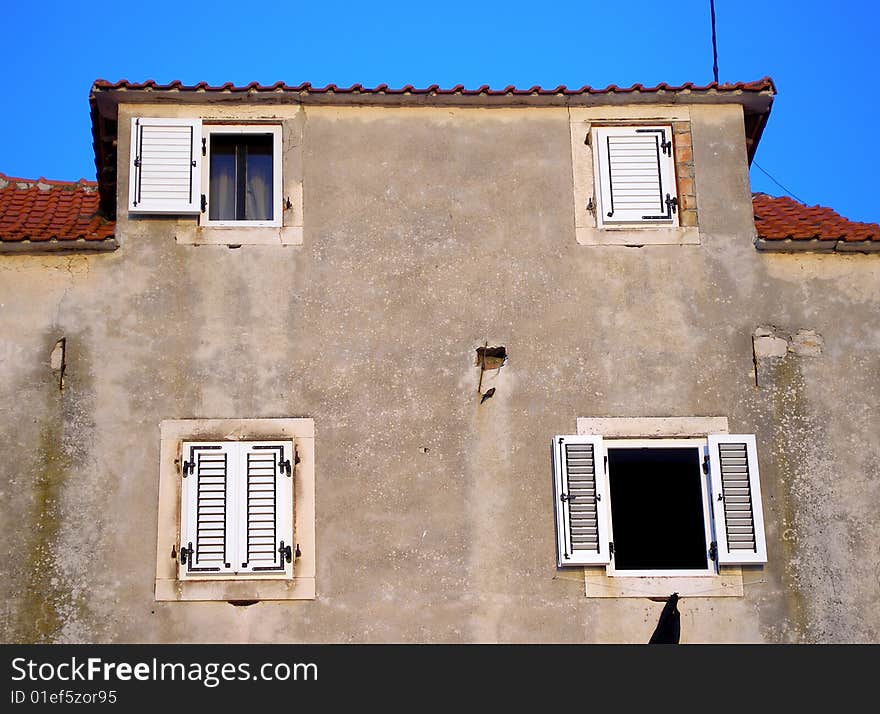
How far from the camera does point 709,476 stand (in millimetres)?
16453

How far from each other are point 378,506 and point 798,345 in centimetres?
474

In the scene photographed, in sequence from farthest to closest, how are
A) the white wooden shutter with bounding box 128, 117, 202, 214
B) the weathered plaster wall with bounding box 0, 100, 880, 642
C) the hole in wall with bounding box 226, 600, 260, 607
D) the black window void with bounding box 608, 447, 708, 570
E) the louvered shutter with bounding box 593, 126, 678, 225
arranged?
the black window void with bounding box 608, 447, 708, 570 → the louvered shutter with bounding box 593, 126, 678, 225 → the white wooden shutter with bounding box 128, 117, 202, 214 → the weathered plaster wall with bounding box 0, 100, 880, 642 → the hole in wall with bounding box 226, 600, 260, 607

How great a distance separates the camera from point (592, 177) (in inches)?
696

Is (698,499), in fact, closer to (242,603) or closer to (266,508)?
(266,508)

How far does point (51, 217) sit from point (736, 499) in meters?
8.16

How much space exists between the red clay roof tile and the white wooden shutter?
6121 millimetres

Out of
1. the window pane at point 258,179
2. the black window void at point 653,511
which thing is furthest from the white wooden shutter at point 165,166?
→ the black window void at point 653,511

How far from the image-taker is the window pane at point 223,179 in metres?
17.5

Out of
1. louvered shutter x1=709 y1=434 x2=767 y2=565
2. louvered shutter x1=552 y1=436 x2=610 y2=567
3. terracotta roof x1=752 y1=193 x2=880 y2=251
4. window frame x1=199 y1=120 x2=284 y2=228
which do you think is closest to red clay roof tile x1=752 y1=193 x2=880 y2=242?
terracotta roof x1=752 y1=193 x2=880 y2=251

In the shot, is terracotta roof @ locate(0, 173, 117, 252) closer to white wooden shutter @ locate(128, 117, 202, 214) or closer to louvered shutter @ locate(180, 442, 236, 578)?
white wooden shutter @ locate(128, 117, 202, 214)

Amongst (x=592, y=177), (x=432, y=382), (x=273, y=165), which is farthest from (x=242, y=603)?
(x=592, y=177)

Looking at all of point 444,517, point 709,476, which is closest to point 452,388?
point 444,517

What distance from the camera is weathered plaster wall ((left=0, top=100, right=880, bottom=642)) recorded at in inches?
633
